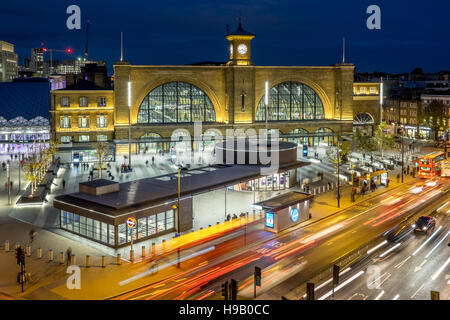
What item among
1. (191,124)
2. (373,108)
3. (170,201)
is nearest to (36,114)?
(191,124)

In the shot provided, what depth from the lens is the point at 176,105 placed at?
84.1 metres

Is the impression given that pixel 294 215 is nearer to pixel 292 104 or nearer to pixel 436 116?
pixel 292 104

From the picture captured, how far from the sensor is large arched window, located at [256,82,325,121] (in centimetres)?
8998

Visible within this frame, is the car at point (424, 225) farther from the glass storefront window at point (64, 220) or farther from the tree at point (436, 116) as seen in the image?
the tree at point (436, 116)

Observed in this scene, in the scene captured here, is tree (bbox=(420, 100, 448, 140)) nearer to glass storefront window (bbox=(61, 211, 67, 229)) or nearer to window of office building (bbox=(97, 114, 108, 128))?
window of office building (bbox=(97, 114, 108, 128))

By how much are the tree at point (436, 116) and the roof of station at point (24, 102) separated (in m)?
84.6

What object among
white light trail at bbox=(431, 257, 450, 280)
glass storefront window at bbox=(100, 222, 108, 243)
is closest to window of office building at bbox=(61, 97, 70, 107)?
glass storefront window at bbox=(100, 222, 108, 243)

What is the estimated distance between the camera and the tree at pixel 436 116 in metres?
100

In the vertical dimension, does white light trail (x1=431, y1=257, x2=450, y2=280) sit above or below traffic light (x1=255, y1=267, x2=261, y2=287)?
below

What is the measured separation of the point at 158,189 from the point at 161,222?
12.9 ft

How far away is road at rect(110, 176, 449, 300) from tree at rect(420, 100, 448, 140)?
6468cm
